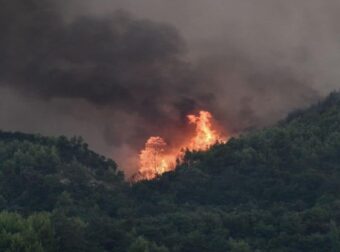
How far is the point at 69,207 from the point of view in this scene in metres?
121

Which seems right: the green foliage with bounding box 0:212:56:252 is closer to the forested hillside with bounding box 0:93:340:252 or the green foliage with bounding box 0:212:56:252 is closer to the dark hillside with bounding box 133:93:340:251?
the forested hillside with bounding box 0:93:340:252

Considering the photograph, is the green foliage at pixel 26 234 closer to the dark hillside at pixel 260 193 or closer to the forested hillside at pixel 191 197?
the forested hillside at pixel 191 197

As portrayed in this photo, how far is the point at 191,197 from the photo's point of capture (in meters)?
134

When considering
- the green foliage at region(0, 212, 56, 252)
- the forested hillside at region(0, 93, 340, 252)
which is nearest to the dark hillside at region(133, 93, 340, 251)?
the forested hillside at region(0, 93, 340, 252)

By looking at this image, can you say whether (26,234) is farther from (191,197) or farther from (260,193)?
(260,193)

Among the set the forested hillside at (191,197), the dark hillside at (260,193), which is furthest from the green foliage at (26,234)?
the dark hillside at (260,193)

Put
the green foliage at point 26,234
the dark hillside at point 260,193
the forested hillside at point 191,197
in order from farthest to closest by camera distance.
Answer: the dark hillside at point 260,193 → the forested hillside at point 191,197 → the green foliage at point 26,234

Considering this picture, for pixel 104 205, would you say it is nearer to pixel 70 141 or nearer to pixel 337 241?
pixel 70 141

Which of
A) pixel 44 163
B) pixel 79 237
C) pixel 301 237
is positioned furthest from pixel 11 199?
pixel 301 237

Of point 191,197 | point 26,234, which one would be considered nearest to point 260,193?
point 191,197

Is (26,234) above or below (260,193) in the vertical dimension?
below

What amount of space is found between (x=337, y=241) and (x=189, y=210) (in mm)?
25475

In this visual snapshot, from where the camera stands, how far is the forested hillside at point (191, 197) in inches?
4070

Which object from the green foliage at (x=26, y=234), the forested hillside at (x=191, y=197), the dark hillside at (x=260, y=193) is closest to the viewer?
the green foliage at (x=26, y=234)
